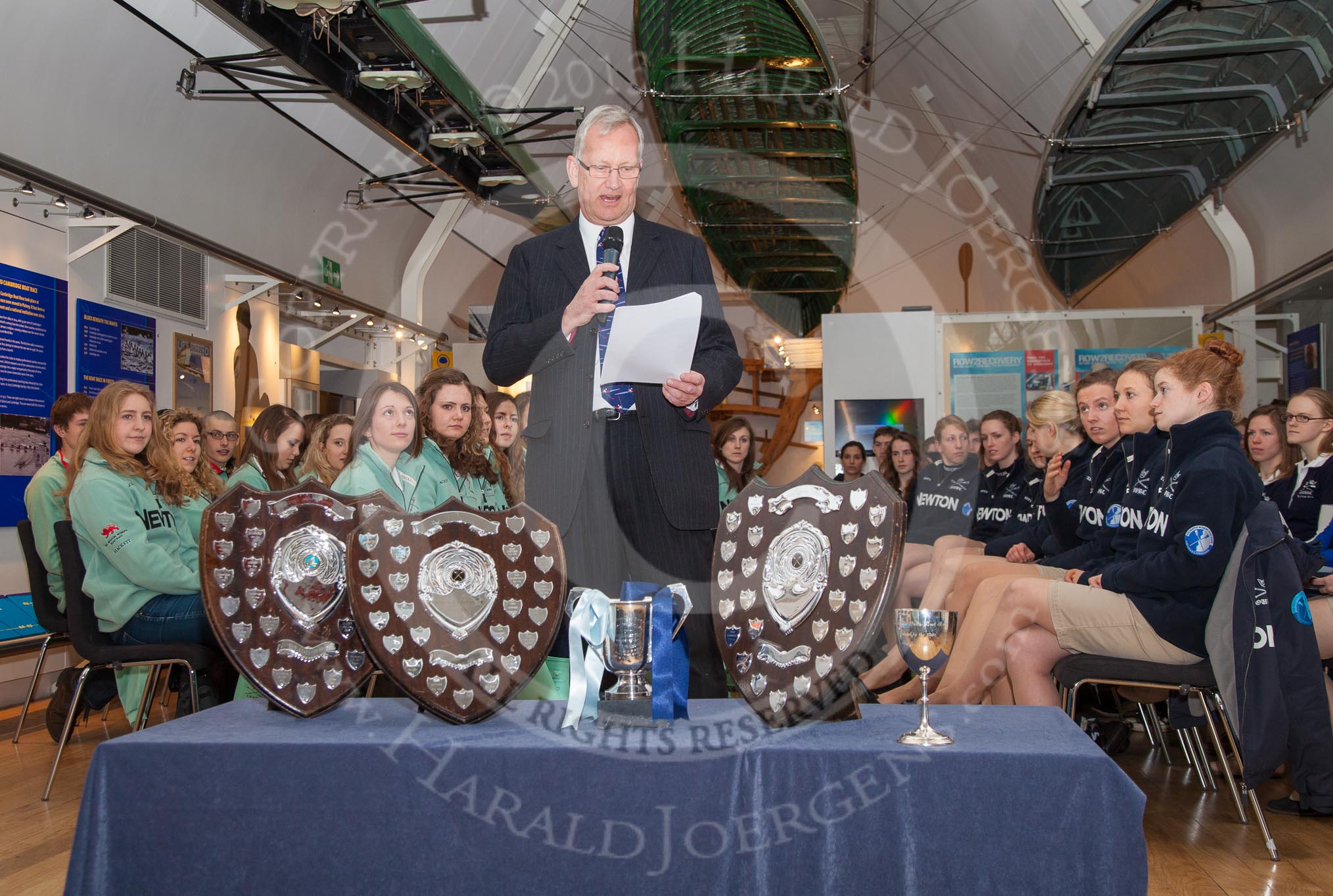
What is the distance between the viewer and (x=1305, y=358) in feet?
21.0

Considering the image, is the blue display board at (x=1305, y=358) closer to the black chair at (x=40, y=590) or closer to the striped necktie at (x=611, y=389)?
the striped necktie at (x=611, y=389)

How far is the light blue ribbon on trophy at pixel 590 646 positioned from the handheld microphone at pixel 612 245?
0.43 m

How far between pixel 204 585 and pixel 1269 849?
7.15 ft

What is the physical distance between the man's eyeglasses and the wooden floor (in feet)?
4.54

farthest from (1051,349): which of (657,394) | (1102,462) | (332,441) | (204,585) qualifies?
(204,585)

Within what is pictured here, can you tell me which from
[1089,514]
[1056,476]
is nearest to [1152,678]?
[1089,514]

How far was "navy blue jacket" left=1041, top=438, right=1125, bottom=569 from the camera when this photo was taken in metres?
3.02

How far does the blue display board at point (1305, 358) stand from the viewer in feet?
20.4

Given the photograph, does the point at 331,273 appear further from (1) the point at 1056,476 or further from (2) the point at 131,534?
(1) the point at 1056,476

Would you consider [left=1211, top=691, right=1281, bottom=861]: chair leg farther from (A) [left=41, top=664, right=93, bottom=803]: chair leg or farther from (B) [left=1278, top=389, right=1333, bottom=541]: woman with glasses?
(A) [left=41, top=664, right=93, bottom=803]: chair leg

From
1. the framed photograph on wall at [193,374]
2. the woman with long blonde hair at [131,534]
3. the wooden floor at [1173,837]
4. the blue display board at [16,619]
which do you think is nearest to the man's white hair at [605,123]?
the wooden floor at [1173,837]

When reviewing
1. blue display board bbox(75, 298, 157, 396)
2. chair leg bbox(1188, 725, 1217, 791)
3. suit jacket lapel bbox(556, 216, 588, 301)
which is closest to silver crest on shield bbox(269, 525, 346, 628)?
suit jacket lapel bbox(556, 216, 588, 301)

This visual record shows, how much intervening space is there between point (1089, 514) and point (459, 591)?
8.36 feet

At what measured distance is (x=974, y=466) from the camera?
4.80m
